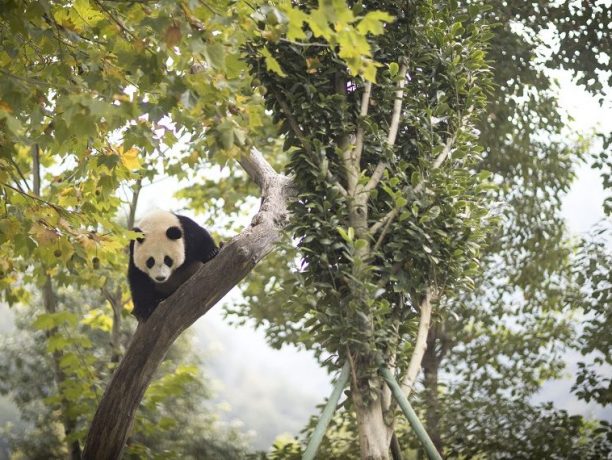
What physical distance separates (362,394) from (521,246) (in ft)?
18.6

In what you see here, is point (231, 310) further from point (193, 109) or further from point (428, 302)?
point (193, 109)

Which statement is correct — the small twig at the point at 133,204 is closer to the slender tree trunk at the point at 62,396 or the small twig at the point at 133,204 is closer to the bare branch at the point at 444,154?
the slender tree trunk at the point at 62,396

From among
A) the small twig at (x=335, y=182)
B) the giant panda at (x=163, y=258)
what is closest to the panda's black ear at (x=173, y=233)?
the giant panda at (x=163, y=258)

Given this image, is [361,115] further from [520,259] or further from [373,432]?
[520,259]

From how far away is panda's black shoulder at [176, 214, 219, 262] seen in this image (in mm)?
5883

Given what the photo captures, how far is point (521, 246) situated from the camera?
30.6ft

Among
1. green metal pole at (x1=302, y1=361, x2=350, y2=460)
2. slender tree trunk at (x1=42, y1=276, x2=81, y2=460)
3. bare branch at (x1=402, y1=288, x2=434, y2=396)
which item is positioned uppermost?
slender tree trunk at (x1=42, y1=276, x2=81, y2=460)

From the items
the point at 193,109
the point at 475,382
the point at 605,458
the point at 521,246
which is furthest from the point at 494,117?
the point at 193,109

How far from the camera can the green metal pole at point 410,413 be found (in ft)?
13.7

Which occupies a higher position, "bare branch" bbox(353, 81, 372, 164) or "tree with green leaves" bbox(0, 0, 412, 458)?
"bare branch" bbox(353, 81, 372, 164)

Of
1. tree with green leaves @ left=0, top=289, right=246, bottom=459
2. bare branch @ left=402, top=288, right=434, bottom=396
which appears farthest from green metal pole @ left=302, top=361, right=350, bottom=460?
tree with green leaves @ left=0, top=289, right=246, bottom=459

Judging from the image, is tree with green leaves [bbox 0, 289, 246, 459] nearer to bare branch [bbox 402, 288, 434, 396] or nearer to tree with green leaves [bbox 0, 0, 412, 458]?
tree with green leaves [bbox 0, 0, 412, 458]

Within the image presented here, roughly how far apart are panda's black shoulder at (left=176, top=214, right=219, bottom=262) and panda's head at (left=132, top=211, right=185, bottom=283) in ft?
0.17

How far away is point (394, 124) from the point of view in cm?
472
